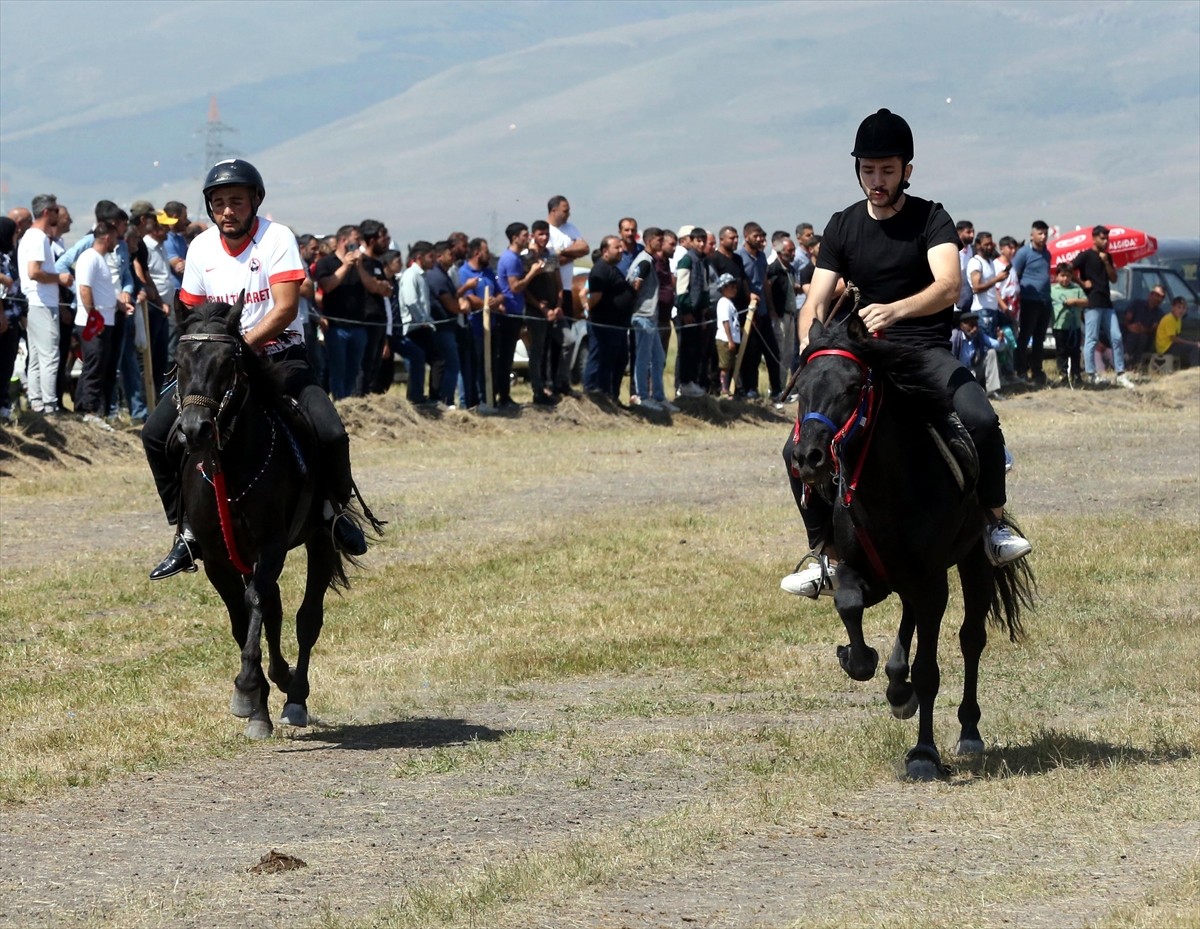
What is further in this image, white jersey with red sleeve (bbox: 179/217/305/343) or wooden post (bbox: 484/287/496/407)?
wooden post (bbox: 484/287/496/407)

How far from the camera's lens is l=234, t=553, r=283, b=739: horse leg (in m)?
9.66

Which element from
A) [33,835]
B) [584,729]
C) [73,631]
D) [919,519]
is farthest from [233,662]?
[919,519]

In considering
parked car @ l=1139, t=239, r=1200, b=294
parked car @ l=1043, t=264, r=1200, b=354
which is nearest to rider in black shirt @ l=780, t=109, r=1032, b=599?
parked car @ l=1043, t=264, r=1200, b=354

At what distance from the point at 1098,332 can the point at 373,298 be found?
13.7m

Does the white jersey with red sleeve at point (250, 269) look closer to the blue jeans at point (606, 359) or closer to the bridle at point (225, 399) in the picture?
the bridle at point (225, 399)

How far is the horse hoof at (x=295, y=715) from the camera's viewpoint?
33.7 ft

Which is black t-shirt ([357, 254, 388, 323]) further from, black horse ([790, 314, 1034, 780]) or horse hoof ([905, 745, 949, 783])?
horse hoof ([905, 745, 949, 783])

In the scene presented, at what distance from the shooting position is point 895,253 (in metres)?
8.91

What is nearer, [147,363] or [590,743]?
[590,743]

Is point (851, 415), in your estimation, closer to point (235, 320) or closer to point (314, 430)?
point (235, 320)

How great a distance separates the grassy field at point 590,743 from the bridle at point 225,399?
5.25 feet

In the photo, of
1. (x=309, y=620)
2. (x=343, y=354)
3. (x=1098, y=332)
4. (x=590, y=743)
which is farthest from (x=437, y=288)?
(x=590, y=743)

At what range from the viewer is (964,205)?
176000mm

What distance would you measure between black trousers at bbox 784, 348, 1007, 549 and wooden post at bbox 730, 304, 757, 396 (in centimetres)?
1740
